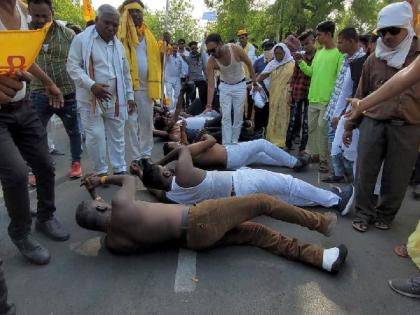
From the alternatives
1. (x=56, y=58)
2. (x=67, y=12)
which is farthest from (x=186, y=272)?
(x=67, y=12)

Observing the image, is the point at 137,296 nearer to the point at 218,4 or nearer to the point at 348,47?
the point at 348,47

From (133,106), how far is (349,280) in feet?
10.4

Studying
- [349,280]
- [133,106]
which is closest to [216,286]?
[349,280]

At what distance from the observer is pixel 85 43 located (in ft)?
13.5

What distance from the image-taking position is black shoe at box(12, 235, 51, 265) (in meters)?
2.91

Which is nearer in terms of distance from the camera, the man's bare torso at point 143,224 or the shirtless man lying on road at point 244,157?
the man's bare torso at point 143,224

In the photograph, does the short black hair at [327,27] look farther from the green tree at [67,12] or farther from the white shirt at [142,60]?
the green tree at [67,12]

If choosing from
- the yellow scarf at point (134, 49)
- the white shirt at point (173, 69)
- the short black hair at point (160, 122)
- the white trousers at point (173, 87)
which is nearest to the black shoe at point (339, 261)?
the yellow scarf at point (134, 49)

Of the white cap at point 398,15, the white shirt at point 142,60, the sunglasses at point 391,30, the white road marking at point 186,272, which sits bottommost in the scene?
the white road marking at point 186,272

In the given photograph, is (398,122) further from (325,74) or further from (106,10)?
(106,10)

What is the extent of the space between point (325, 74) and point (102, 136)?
9.53ft

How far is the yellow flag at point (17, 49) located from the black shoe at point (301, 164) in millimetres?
3715

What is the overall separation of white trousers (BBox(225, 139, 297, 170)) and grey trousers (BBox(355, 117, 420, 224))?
5.14 ft

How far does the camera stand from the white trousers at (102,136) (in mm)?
4375
